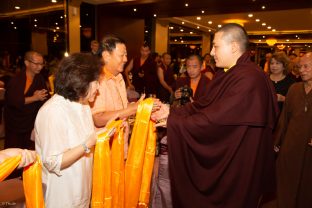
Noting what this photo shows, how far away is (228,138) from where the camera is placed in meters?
1.67

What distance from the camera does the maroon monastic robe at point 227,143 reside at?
A: 1614 millimetres

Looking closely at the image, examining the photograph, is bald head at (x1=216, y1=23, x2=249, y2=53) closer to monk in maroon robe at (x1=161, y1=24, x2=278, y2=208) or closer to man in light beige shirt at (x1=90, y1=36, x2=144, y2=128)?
monk in maroon robe at (x1=161, y1=24, x2=278, y2=208)

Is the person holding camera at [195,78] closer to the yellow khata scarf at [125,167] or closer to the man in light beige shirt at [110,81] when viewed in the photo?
the man in light beige shirt at [110,81]

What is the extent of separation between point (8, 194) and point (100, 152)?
0.75m

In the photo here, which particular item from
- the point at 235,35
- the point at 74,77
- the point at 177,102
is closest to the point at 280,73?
the point at 177,102

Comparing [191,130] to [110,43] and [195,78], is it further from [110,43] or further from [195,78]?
[195,78]

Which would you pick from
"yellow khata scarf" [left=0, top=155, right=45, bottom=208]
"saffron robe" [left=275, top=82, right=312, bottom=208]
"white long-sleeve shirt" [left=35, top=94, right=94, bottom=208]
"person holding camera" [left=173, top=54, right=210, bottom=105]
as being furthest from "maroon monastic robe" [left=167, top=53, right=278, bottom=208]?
"person holding camera" [left=173, top=54, right=210, bottom=105]

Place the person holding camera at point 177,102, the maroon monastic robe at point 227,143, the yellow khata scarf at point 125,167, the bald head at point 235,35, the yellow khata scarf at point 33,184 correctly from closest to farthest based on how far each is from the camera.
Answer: the yellow khata scarf at point 33,184 → the yellow khata scarf at point 125,167 → the maroon monastic robe at point 227,143 → the bald head at point 235,35 → the person holding camera at point 177,102

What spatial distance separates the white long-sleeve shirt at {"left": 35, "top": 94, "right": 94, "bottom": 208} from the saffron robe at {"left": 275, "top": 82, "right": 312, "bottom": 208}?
1.96 metres

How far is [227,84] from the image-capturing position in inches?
66.8

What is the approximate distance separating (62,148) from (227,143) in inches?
36.7

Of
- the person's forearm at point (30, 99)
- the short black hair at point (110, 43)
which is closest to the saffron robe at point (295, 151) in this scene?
the short black hair at point (110, 43)

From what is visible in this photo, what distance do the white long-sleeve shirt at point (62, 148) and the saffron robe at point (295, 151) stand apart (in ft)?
6.43

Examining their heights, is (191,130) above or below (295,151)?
above
